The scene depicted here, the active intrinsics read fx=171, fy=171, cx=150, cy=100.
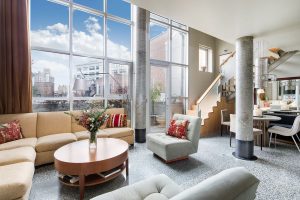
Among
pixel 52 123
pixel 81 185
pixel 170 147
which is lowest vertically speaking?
pixel 81 185

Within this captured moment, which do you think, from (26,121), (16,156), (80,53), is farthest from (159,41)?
(16,156)

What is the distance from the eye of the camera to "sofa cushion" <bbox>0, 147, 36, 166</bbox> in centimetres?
235

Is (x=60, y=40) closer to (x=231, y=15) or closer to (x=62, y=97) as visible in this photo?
(x=62, y=97)

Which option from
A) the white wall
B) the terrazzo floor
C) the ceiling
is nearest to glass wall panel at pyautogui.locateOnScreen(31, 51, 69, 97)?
the terrazzo floor

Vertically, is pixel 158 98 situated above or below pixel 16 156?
above

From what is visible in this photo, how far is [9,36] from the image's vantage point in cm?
A: 344

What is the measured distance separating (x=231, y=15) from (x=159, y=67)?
356 centimetres

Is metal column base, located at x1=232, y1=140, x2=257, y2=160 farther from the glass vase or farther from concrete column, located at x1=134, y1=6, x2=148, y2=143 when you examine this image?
the glass vase

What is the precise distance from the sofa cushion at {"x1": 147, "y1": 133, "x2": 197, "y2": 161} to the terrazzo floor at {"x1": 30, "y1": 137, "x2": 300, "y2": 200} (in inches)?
7.2

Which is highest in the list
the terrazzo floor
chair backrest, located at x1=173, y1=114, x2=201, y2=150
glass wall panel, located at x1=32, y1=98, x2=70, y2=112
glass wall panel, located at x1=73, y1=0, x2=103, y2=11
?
glass wall panel, located at x1=73, y1=0, x2=103, y2=11

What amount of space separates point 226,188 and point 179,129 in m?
2.68

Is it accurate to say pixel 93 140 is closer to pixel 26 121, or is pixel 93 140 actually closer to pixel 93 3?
pixel 26 121

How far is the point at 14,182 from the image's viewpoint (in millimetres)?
1761

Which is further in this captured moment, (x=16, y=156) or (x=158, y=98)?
(x=158, y=98)
